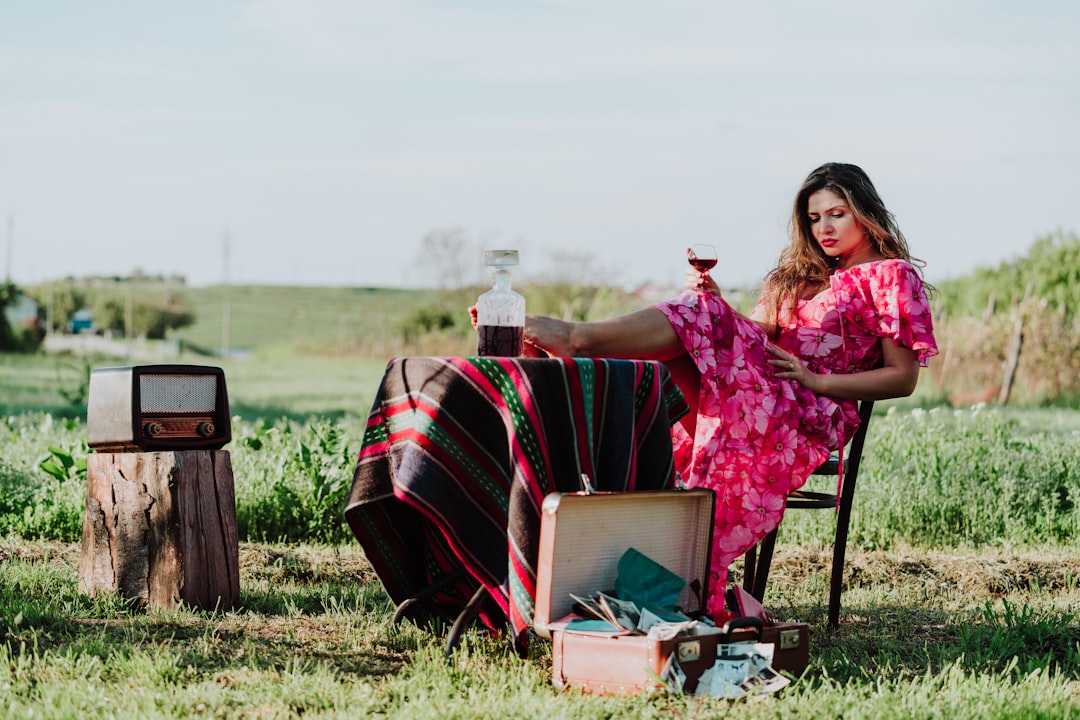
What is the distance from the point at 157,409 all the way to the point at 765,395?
1.93 meters

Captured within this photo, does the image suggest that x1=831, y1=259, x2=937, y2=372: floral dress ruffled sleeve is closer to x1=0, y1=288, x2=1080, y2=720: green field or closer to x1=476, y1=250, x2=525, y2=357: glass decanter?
x1=0, y1=288, x2=1080, y2=720: green field

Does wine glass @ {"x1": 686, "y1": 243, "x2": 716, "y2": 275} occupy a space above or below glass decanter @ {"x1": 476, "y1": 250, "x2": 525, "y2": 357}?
above

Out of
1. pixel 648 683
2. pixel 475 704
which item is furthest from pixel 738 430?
pixel 475 704

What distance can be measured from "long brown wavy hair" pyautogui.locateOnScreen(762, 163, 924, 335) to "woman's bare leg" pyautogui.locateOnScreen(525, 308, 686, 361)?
0.81m

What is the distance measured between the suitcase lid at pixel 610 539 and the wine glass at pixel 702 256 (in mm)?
703

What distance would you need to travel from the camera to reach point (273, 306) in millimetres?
39688

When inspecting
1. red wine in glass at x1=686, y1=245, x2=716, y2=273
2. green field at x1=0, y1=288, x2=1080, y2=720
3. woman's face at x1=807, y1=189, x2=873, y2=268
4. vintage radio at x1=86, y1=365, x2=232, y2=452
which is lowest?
green field at x1=0, y1=288, x2=1080, y2=720

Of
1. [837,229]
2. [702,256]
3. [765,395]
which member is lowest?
[765,395]

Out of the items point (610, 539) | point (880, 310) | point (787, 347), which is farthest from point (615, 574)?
point (880, 310)

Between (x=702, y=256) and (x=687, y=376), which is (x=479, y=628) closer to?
(x=687, y=376)

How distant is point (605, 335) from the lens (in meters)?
3.15

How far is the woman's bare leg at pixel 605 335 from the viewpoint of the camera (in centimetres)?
314

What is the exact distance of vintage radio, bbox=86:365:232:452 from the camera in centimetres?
374

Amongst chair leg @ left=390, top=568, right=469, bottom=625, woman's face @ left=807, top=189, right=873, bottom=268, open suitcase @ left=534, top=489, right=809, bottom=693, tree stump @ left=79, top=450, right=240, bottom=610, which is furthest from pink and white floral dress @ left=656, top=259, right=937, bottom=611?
tree stump @ left=79, top=450, right=240, bottom=610
